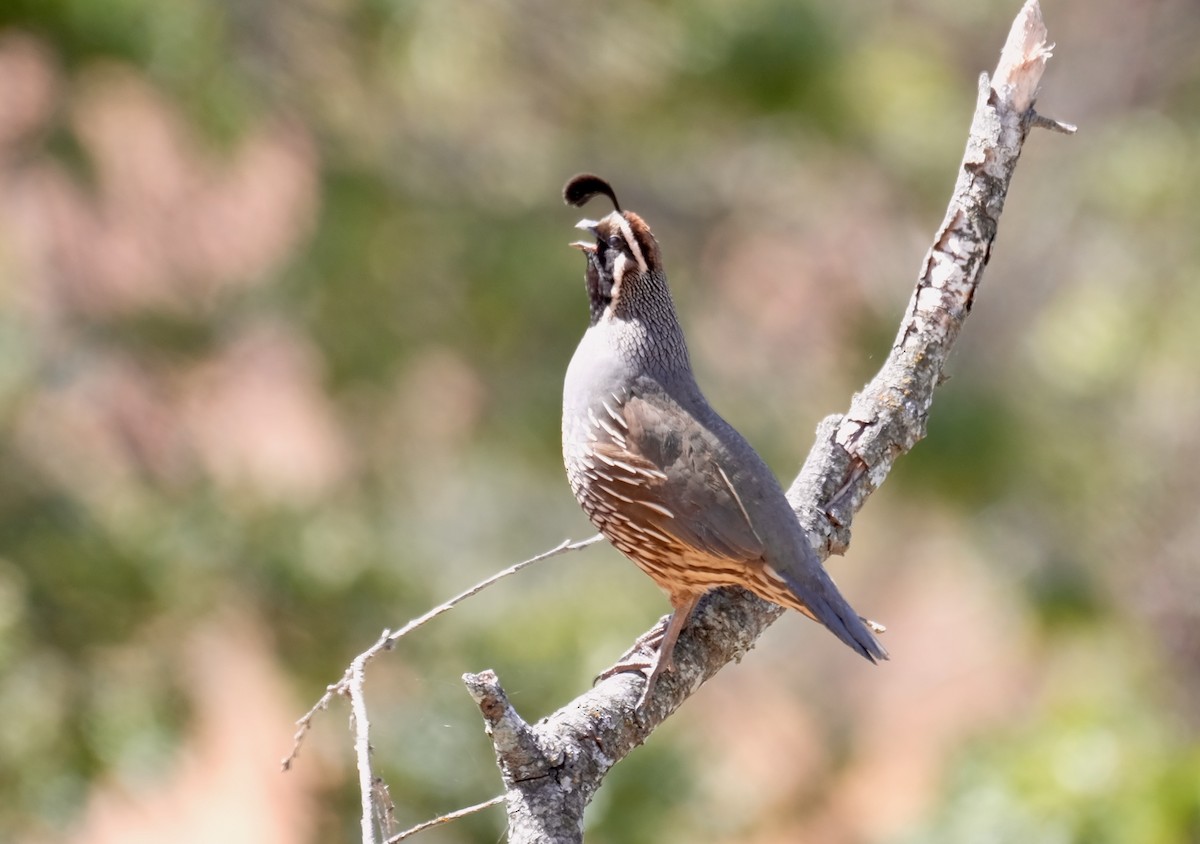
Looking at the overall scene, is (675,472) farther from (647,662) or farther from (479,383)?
(479,383)

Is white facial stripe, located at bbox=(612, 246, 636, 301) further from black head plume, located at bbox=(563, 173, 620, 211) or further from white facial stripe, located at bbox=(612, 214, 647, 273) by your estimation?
black head plume, located at bbox=(563, 173, 620, 211)

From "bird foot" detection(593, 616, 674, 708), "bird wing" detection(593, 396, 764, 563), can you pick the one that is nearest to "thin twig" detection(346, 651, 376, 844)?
"bird foot" detection(593, 616, 674, 708)

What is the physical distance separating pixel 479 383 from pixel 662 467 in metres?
2.19

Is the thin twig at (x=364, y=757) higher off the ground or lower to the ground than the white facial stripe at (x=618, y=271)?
lower

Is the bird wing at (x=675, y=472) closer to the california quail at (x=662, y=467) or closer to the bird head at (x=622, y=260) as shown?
the california quail at (x=662, y=467)

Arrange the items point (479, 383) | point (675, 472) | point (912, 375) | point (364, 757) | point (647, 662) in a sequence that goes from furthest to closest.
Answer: point (479, 383), point (912, 375), point (675, 472), point (647, 662), point (364, 757)

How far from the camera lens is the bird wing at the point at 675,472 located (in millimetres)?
2369

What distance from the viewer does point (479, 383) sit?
4574 mm

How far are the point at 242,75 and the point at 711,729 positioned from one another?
282 centimetres

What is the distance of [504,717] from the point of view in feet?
5.69

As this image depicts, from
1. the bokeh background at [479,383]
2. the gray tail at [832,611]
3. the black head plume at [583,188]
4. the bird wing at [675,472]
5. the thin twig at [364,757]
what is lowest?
the thin twig at [364,757]

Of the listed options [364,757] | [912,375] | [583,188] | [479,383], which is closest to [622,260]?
[583,188]

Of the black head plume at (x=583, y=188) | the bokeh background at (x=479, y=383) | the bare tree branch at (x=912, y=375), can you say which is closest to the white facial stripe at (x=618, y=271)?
the black head plume at (x=583, y=188)

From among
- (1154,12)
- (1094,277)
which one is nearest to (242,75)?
(1094,277)
